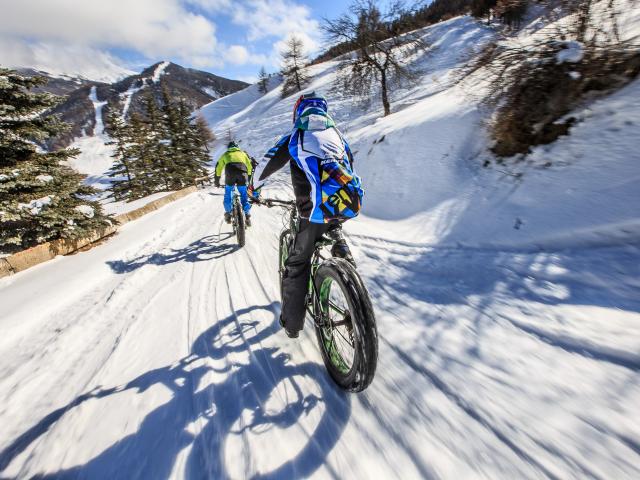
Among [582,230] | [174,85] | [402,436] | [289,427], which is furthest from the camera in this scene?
[174,85]

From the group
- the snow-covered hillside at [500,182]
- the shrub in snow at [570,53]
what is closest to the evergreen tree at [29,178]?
the snow-covered hillside at [500,182]

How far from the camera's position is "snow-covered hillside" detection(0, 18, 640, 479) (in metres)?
2.04

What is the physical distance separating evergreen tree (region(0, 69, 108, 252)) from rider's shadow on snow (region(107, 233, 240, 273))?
3.97m

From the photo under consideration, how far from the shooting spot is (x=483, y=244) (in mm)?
4801

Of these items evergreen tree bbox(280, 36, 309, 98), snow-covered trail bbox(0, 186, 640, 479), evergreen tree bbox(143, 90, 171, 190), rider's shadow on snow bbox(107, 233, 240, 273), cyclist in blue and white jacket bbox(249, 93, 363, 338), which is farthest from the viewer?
evergreen tree bbox(280, 36, 309, 98)

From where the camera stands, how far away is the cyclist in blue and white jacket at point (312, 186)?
2.58m

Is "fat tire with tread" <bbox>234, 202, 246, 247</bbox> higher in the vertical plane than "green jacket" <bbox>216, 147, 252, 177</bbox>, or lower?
lower

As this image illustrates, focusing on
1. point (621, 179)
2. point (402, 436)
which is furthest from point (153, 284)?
point (621, 179)

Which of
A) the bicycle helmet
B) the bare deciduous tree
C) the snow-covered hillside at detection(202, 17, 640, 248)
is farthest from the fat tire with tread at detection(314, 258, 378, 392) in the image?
the bare deciduous tree

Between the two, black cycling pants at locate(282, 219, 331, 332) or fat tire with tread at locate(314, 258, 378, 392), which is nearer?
fat tire with tread at locate(314, 258, 378, 392)

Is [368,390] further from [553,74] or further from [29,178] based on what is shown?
[29,178]

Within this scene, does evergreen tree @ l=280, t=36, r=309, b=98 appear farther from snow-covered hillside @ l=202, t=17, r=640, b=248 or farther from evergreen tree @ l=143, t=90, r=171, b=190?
snow-covered hillside @ l=202, t=17, r=640, b=248

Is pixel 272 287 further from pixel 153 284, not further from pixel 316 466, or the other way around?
pixel 316 466

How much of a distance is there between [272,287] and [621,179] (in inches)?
197
